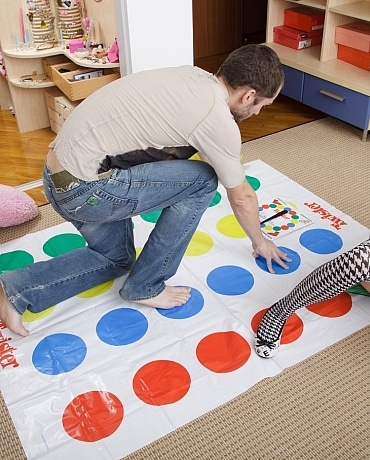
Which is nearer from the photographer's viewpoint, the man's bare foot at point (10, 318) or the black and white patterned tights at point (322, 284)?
the black and white patterned tights at point (322, 284)

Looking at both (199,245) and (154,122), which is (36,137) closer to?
(199,245)

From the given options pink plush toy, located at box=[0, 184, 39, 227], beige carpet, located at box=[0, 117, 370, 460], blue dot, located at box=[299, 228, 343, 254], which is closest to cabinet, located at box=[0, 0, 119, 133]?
pink plush toy, located at box=[0, 184, 39, 227]

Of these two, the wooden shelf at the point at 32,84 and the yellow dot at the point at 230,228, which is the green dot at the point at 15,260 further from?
the wooden shelf at the point at 32,84

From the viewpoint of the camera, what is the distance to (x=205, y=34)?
3.91m

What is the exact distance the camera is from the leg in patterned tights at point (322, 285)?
4.43 feet

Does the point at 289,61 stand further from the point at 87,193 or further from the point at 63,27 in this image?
the point at 87,193

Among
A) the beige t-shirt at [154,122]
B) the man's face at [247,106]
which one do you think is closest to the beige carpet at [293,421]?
the beige t-shirt at [154,122]

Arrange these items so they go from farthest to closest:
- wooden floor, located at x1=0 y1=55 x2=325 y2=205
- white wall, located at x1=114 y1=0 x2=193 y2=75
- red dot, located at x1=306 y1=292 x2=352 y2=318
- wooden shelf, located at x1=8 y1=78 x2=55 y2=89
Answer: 1. wooden shelf, located at x1=8 y1=78 x2=55 y2=89
2. wooden floor, located at x1=0 y1=55 x2=325 y2=205
3. white wall, located at x1=114 y1=0 x2=193 y2=75
4. red dot, located at x1=306 y1=292 x2=352 y2=318

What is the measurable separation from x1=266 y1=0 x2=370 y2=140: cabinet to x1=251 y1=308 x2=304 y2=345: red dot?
1.35m

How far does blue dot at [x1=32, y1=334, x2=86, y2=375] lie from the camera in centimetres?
149

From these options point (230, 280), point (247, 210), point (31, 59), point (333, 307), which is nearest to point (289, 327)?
point (333, 307)

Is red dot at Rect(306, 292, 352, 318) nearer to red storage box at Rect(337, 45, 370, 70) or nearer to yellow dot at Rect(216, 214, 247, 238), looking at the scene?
yellow dot at Rect(216, 214, 247, 238)

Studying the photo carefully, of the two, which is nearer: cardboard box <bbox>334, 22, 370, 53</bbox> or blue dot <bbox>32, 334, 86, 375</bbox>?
blue dot <bbox>32, 334, 86, 375</bbox>

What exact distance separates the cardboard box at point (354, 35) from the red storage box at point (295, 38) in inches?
9.1
